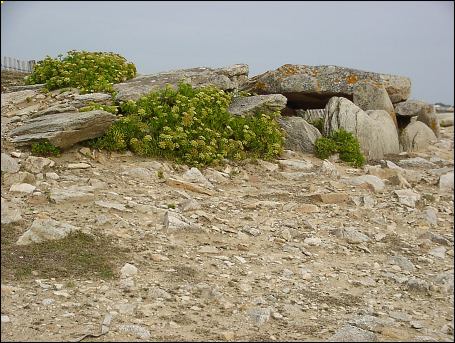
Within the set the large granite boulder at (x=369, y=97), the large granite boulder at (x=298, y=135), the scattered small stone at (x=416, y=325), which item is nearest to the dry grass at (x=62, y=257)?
the scattered small stone at (x=416, y=325)

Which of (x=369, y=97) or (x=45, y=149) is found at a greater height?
(x=369, y=97)

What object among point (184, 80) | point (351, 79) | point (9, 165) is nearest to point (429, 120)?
point (351, 79)

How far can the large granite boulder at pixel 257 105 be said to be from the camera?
13.4m

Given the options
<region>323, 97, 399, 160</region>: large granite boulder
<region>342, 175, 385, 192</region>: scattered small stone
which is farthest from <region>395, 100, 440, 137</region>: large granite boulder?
<region>342, 175, 385, 192</region>: scattered small stone

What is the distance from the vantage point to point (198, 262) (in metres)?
7.12

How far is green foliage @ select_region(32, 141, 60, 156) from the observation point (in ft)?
33.9

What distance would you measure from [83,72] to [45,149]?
400 cm

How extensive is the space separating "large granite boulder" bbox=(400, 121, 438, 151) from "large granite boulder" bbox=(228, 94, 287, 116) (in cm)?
503

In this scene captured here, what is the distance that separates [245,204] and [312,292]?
3.23m

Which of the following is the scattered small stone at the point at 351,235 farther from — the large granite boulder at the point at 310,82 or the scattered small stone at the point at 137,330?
the large granite boulder at the point at 310,82

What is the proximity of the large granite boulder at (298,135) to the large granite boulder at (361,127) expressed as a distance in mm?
803

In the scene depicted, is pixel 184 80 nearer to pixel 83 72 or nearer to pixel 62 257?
pixel 83 72

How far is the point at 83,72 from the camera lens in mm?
13766

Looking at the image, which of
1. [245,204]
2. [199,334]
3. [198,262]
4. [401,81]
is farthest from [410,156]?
[199,334]
